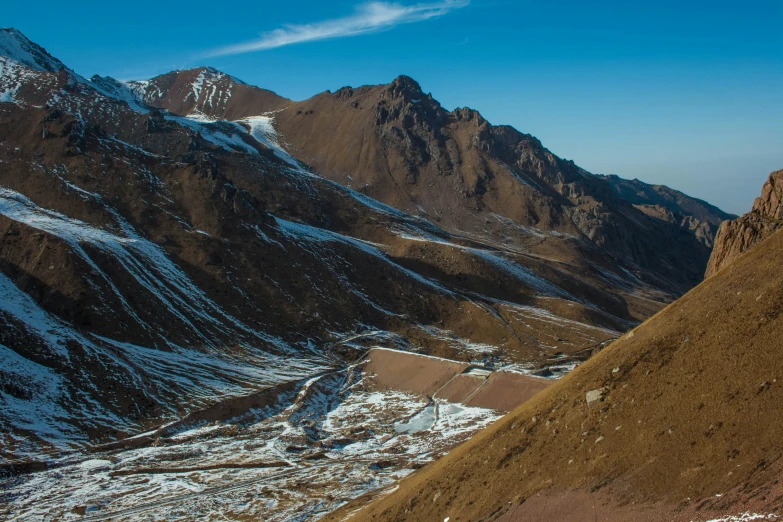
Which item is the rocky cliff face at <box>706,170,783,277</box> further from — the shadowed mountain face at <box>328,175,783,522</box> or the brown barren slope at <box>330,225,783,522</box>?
the brown barren slope at <box>330,225,783,522</box>

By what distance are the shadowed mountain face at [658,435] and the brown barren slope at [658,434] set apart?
3.0 inches

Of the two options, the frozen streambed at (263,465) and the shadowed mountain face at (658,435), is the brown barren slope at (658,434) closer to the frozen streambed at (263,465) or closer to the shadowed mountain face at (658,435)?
the shadowed mountain face at (658,435)

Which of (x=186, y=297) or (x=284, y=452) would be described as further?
(x=186, y=297)

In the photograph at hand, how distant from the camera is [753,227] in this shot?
52.3 metres

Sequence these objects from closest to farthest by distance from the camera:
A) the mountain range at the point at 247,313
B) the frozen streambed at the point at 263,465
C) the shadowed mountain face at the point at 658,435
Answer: the shadowed mountain face at the point at 658,435
the mountain range at the point at 247,313
the frozen streambed at the point at 263,465

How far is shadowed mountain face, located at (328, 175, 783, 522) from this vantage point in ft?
94.6

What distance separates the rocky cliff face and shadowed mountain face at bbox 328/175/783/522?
730 centimetres

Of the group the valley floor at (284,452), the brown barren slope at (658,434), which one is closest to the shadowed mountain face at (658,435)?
the brown barren slope at (658,434)

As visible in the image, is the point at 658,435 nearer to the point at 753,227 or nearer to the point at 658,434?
the point at 658,434

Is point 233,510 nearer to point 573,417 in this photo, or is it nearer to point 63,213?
point 573,417

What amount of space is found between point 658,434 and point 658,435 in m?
0.08

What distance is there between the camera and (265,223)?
528 feet

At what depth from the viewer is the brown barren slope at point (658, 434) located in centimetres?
2895

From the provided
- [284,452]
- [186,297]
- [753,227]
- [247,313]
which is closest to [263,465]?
[284,452]
